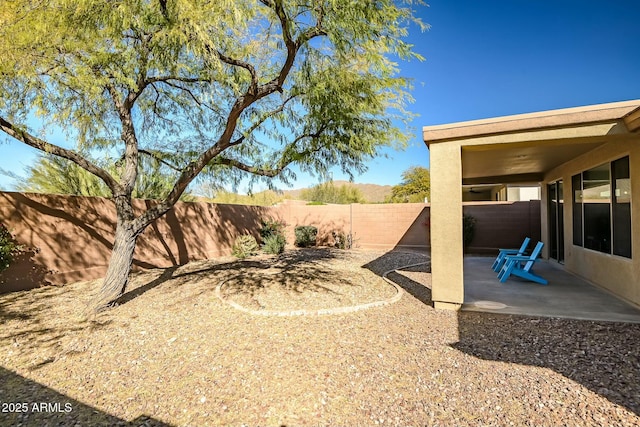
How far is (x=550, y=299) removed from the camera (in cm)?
596

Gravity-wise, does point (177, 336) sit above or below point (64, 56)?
below

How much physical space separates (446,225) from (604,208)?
12.0 feet

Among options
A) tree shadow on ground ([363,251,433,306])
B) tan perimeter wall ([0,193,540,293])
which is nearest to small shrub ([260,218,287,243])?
tan perimeter wall ([0,193,540,293])

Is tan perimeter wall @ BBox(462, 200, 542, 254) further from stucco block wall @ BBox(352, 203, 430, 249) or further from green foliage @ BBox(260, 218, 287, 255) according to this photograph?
green foliage @ BBox(260, 218, 287, 255)

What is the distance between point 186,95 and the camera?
8.07 metres

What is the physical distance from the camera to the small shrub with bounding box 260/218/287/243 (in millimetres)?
14716

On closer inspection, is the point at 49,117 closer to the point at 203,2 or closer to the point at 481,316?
the point at 203,2

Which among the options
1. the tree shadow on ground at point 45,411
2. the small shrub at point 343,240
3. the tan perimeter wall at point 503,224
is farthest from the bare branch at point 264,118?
the tan perimeter wall at point 503,224

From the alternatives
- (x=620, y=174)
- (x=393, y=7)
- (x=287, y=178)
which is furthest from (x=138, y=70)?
(x=620, y=174)

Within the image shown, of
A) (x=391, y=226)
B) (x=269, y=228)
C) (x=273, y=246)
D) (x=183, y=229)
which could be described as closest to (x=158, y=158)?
(x=183, y=229)

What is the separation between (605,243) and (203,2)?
8.40 m

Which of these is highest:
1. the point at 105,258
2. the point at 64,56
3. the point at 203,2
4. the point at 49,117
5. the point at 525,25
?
the point at 525,25

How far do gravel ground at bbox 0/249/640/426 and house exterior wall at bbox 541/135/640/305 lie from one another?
1.42 m

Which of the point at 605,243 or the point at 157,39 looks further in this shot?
the point at 605,243
